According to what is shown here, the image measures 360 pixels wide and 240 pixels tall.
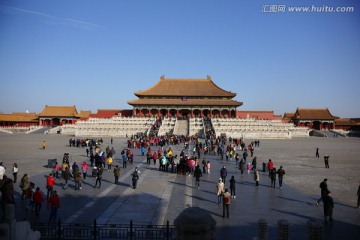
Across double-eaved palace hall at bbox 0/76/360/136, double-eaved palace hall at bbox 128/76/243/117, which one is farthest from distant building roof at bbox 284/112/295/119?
double-eaved palace hall at bbox 128/76/243/117

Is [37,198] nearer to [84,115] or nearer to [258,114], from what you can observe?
[258,114]

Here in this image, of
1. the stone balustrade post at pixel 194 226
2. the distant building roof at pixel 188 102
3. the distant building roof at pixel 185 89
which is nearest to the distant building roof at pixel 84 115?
the distant building roof at pixel 185 89

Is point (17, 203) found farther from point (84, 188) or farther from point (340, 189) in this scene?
point (340, 189)

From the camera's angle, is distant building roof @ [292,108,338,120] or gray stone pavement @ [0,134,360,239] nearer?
gray stone pavement @ [0,134,360,239]

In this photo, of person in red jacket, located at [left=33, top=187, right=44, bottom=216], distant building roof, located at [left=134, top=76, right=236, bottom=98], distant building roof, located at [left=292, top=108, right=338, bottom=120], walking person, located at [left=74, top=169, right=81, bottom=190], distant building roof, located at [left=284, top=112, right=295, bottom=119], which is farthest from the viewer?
distant building roof, located at [left=284, top=112, right=295, bottom=119]

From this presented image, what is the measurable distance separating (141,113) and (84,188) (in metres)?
58.4

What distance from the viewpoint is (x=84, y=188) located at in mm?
15180

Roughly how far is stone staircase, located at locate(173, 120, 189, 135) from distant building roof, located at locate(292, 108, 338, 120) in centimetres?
3473

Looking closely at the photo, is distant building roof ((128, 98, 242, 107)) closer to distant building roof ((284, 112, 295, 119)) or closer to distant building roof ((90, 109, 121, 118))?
distant building roof ((90, 109, 121, 118))

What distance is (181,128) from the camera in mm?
52812

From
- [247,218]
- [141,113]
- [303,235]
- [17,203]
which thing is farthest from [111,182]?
[141,113]

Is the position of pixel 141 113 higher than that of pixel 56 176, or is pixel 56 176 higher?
pixel 141 113

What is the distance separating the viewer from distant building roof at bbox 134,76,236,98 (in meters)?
75.6

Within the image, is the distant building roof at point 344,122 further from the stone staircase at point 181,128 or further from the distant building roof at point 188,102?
the stone staircase at point 181,128
